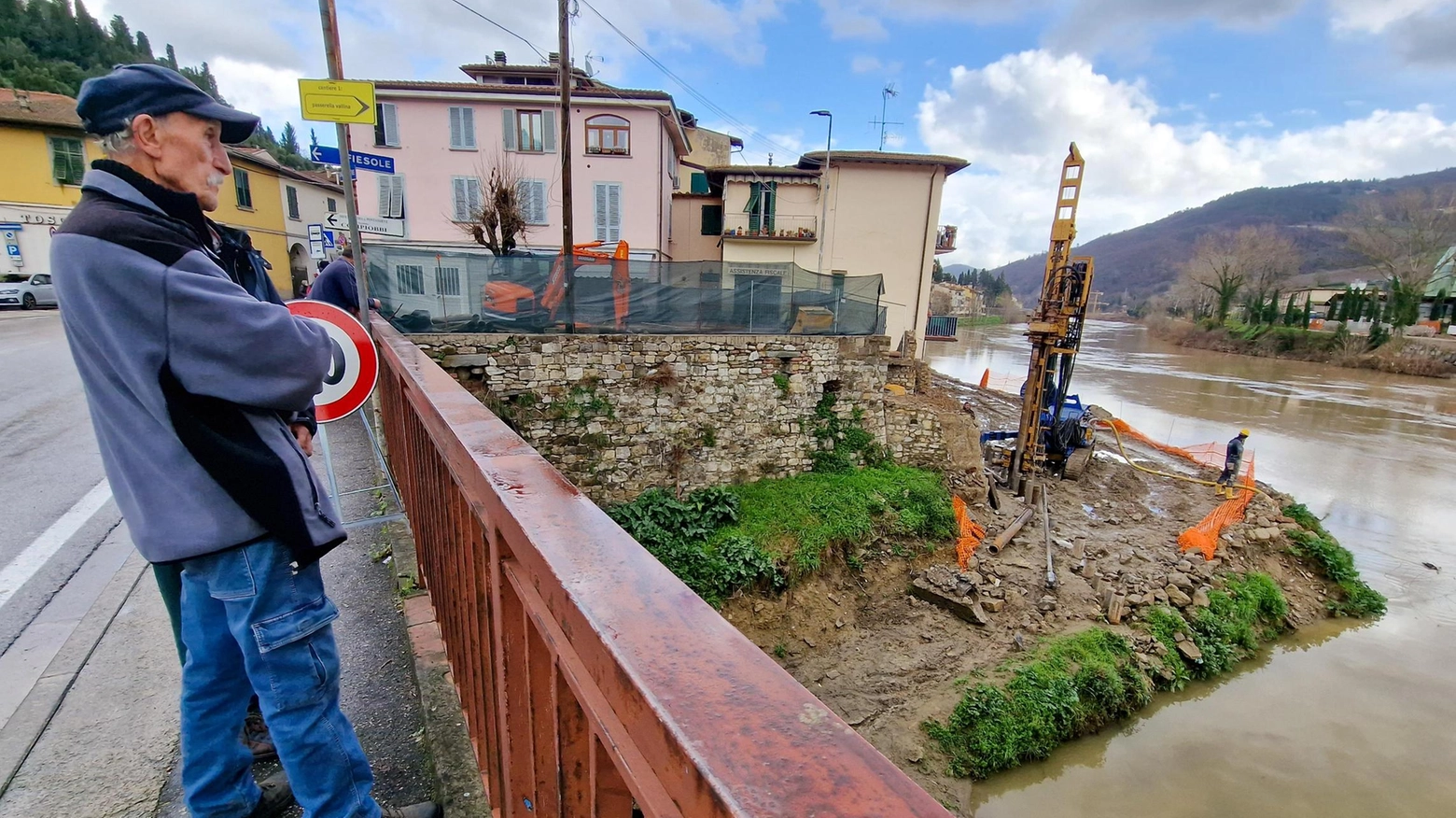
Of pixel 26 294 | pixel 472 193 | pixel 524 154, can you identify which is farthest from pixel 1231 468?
pixel 26 294

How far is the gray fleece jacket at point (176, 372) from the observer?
Answer: 130 centimetres

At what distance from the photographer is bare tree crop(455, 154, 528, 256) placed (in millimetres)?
14711

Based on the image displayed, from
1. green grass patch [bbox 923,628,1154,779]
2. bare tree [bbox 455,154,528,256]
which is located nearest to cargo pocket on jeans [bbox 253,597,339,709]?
green grass patch [bbox 923,628,1154,779]

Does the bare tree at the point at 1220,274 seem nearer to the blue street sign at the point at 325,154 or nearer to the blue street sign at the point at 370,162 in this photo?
the blue street sign at the point at 370,162

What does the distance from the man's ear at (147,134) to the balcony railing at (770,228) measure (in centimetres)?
1886

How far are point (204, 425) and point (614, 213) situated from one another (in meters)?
19.2

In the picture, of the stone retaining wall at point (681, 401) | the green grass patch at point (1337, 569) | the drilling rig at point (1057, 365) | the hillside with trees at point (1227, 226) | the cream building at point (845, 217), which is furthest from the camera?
the hillside with trees at point (1227, 226)

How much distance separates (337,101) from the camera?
4492 millimetres

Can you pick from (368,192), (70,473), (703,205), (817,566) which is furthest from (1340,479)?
(368,192)

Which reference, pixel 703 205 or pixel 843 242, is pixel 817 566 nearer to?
pixel 843 242

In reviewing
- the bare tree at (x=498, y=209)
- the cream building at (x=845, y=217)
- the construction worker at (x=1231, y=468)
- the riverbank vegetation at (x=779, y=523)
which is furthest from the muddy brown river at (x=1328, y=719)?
the bare tree at (x=498, y=209)

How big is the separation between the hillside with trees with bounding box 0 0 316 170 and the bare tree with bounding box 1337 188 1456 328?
67.0 metres

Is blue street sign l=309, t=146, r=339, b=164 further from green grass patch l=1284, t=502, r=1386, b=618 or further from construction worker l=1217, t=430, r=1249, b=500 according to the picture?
construction worker l=1217, t=430, r=1249, b=500

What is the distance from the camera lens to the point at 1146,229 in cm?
19712
